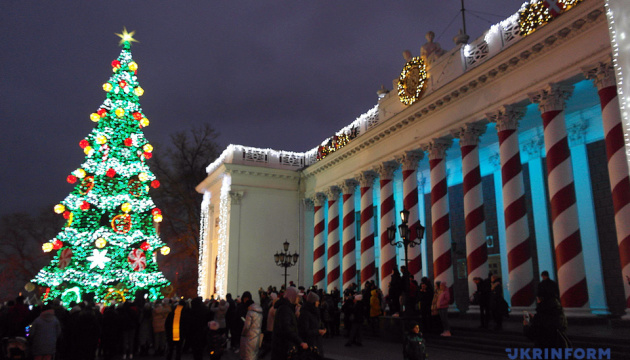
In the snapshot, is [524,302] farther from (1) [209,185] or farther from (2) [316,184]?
(1) [209,185]

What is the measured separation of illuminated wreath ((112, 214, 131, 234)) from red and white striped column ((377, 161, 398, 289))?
11115 millimetres

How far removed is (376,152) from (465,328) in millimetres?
10758

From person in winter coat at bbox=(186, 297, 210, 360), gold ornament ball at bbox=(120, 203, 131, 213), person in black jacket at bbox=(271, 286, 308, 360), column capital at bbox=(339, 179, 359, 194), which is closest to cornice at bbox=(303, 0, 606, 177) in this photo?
column capital at bbox=(339, 179, 359, 194)

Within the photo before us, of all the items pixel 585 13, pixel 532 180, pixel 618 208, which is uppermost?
pixel 585 13

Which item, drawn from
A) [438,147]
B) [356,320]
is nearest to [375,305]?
[356,320]

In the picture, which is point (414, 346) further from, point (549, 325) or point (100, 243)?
point (100, 243)

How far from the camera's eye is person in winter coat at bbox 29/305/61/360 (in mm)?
8023

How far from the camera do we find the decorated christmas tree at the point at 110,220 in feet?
60.8

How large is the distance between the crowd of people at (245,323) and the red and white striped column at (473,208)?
1.28 m

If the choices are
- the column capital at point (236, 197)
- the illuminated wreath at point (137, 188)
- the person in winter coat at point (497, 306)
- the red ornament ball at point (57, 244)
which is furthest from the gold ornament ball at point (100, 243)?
the person in winter coat at point (497, 306)

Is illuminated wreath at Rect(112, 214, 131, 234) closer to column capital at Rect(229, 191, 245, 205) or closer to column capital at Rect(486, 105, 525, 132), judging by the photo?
column capital at Rect(229, 191, 245, 205)

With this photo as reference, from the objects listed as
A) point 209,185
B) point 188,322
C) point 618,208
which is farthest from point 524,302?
point 209,185

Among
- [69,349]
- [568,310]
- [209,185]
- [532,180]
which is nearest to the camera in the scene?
[69,349]

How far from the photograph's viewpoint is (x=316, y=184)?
1094 inches
